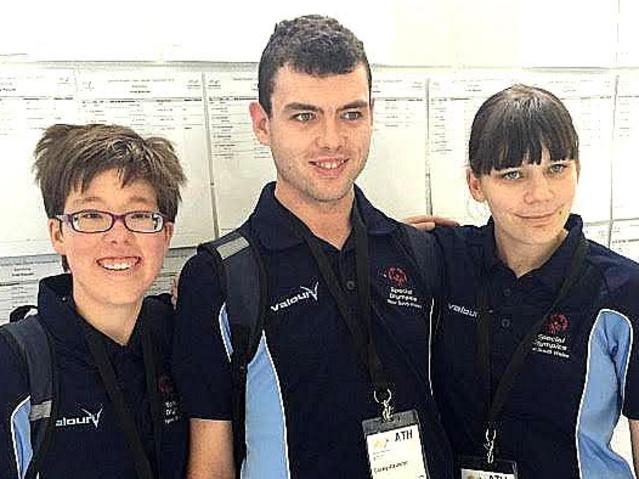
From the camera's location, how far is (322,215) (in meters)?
1.55

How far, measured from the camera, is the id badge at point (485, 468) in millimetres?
1554

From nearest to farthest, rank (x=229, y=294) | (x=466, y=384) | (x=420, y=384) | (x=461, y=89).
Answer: (x=229, y=294)
(x=420, y=384)
(x=466, y=384)
(x=461, y=89)

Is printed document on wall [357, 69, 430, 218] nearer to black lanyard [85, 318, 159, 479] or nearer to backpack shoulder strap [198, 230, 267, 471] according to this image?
backpack shoulder strap [198, 230, 267, 471]

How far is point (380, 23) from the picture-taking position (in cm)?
201

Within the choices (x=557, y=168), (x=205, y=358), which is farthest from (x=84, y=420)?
(x=557, y=168)

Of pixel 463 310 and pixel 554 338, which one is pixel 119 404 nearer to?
pixel 463 310

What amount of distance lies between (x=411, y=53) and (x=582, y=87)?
630 mm

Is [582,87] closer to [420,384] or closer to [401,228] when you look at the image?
[401,228]

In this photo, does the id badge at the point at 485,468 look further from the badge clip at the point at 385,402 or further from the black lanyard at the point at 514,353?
the badge clip at the point at 385,402

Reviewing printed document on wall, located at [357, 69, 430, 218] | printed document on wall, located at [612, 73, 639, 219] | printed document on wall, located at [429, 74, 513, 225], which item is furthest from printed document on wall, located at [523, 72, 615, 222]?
printed document on wall, located at [357, 69, 430, 218]

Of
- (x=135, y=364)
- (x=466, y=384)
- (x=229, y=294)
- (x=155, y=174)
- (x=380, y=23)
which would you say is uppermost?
(x=380, y=23)

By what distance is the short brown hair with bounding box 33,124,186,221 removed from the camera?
1.42 metres

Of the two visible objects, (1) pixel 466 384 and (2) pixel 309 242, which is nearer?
(2) pixel 309 242

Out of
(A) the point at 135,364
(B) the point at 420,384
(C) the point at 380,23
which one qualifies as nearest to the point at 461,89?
(C) the point at 380,23
